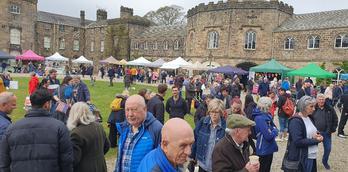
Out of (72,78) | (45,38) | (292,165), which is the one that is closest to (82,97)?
(72,78)

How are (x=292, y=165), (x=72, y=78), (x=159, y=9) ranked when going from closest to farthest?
(x=292, y=165) < (x=72, y=78) < (x=159, y=9)

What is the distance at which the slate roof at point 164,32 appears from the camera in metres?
45.2

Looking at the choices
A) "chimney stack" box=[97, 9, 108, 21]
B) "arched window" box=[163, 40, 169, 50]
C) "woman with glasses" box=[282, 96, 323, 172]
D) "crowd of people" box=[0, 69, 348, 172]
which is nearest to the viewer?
"crowd of people" box=[0, 69, 348, 172]

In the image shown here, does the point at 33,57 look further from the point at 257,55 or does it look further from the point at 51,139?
the point at 51,139

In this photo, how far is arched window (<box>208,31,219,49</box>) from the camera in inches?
1402

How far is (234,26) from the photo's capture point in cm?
3422

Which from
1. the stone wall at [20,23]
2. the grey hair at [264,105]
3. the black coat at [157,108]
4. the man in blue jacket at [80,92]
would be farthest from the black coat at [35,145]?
the stone wall at [20,23]

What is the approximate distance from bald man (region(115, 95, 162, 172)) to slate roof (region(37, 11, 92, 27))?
174 feet

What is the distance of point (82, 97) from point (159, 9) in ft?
204

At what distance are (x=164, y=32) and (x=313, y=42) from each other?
22.4 m

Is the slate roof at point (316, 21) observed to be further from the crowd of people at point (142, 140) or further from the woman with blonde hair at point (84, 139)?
the woman with blonde hair at point (84, 139)

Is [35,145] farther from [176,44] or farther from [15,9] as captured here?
[15,9]

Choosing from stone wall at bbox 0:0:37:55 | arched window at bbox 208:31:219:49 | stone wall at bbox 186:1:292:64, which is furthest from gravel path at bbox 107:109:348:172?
stone wall at bbox 0:0:37:55

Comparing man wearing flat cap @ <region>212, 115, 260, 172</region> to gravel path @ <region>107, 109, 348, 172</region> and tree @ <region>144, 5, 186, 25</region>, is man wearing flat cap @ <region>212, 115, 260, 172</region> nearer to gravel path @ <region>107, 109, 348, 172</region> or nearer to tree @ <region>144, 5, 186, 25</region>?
gravel path @ <region>107, 109, 348, 172</region>
